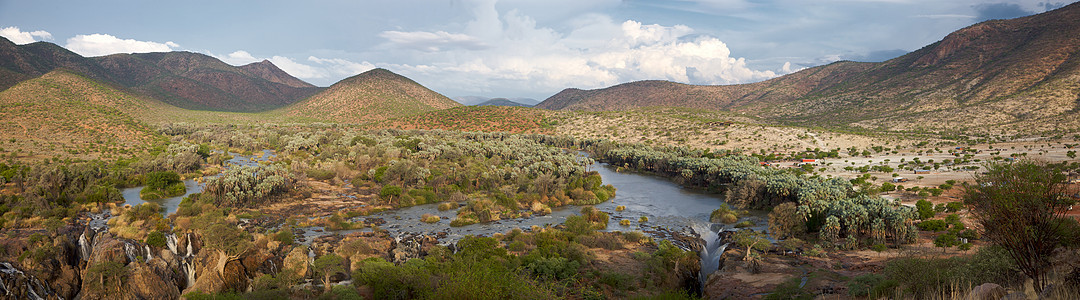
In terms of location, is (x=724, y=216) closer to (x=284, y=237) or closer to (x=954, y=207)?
(x=954, y=207)

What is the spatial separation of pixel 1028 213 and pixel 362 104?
586 ft

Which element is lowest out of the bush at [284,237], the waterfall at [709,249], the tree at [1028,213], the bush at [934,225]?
the waterfall at [709,249]

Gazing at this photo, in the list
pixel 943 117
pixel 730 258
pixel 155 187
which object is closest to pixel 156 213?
pixel 155 187

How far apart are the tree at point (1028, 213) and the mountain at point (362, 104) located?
162 meters

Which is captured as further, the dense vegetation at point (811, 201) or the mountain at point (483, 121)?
the mountain at point (483, 121)

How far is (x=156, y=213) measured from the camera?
129ft

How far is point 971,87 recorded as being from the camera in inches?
4592

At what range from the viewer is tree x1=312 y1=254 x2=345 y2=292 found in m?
25.4

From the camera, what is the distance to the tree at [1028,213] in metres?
10.9

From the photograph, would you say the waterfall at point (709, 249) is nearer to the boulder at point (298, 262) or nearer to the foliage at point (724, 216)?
the foliage at point (724, 216)

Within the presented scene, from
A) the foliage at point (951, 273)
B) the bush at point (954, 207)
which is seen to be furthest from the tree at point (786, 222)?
the foliage at point (951, 273)

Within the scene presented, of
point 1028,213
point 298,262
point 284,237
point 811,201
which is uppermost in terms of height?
point 1028,213

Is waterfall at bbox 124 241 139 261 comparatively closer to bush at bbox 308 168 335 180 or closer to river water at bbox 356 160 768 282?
river water at bbox 356 160 768 282

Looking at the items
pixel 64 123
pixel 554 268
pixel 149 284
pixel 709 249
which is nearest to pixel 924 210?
pixel 709 249
